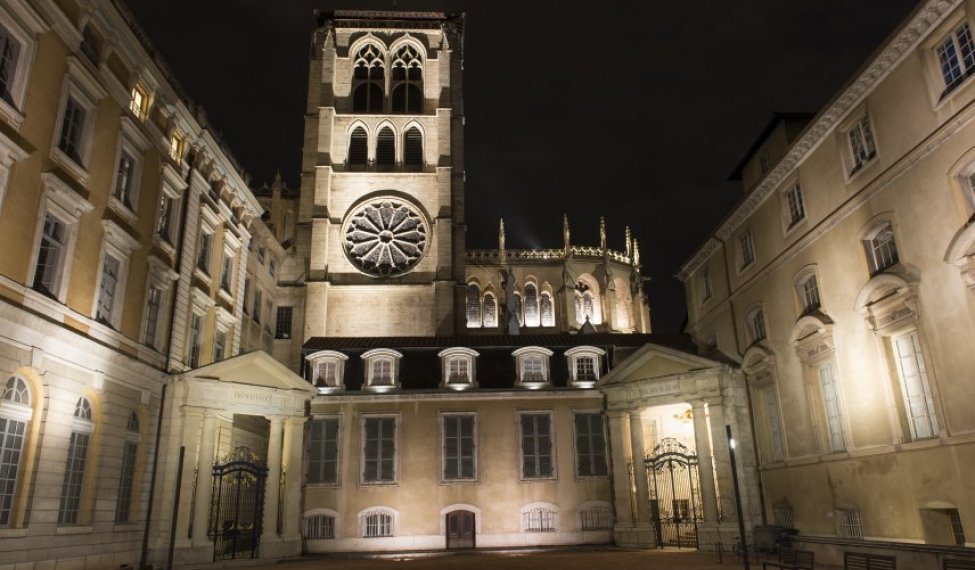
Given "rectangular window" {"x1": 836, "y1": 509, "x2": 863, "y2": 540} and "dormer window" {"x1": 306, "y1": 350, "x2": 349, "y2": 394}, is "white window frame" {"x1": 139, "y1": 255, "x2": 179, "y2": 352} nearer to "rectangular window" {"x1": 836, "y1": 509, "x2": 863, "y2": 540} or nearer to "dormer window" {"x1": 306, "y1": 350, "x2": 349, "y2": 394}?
"dormer window" {"x1": 306, "y1": 350, "x2": 349, "y2": 394}

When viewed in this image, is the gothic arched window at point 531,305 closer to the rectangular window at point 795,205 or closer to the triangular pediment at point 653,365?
the triangular pediment at point 653,365

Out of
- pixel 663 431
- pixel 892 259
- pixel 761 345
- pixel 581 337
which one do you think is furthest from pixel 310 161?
pixel 892 259

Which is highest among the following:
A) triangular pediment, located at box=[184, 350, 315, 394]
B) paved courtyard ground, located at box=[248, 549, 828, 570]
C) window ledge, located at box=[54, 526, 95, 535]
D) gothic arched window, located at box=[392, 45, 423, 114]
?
gothic arched window, located at box=[392, 45, 423, 114]

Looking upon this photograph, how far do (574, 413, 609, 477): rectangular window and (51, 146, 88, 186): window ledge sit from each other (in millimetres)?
18691

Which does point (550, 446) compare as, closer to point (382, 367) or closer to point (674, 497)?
point (674, 497)

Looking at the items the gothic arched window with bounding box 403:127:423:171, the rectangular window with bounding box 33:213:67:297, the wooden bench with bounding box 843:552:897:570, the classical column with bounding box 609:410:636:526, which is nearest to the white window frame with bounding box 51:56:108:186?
the rectangular window with bounding box 33:213:67:297

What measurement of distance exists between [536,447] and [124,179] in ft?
56.1

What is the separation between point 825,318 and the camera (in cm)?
1953

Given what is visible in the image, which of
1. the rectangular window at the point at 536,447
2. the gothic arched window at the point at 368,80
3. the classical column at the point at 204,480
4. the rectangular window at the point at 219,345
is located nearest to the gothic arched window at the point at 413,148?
the gothic arched window at the point at 368,80

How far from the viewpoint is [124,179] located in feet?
66.4

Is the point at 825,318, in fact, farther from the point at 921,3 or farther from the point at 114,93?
the point at 114,93

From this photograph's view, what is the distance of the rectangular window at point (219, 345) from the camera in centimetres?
2605

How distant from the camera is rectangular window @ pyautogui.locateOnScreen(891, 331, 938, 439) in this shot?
15.6 m

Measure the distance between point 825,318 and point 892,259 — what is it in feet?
9.98
